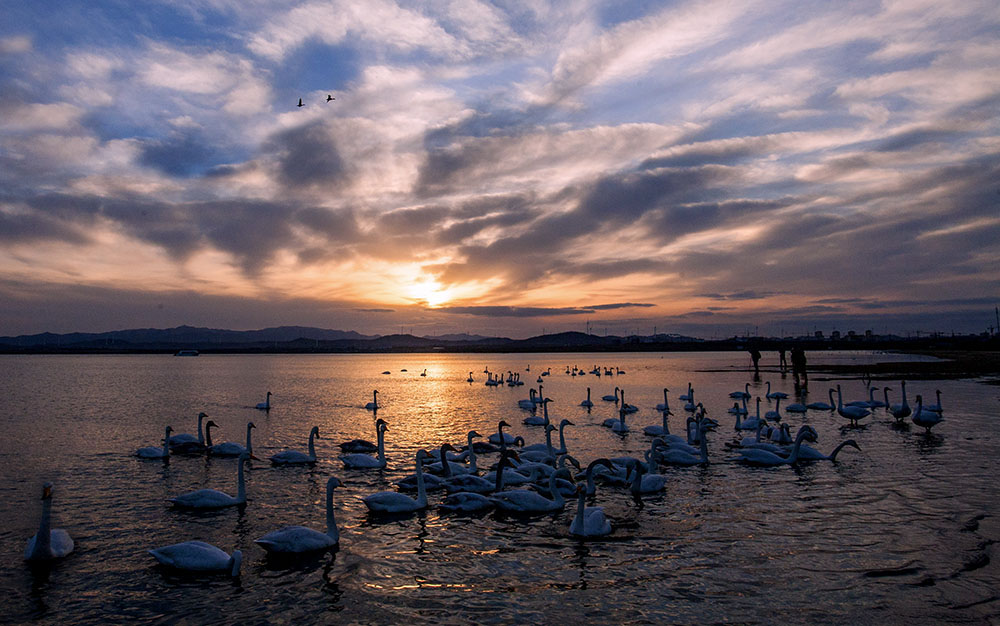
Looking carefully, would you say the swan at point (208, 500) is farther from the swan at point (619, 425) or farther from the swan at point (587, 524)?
the swan at point (619, 425)

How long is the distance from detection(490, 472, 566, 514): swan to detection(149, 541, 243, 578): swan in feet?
16.4

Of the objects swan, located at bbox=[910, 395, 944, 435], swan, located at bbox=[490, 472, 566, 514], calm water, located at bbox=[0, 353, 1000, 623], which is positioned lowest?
calm water, located at bbox=[0, 353, 1000, 623]

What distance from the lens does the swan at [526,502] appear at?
12328 mm

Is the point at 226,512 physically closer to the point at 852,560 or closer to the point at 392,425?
the point at 852,560

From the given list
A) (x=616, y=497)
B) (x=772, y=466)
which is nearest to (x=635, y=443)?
(x=772, y=466)

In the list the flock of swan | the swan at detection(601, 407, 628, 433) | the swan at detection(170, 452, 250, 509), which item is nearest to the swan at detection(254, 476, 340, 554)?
the flock of swan

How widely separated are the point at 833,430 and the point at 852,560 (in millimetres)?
14673

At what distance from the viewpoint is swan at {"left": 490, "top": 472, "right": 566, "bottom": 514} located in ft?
40.4

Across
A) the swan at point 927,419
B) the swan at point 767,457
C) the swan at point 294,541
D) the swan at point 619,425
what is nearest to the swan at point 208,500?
the swan at point 294,541

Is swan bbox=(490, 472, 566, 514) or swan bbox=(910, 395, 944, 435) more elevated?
swan bbox=(910, 395, 944, 435)

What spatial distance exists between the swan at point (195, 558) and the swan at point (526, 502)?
499cm

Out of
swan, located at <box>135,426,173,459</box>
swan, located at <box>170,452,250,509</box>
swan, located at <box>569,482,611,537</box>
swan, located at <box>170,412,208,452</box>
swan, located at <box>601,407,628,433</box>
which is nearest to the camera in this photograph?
swan, located at <box>569,482,611,537</box>

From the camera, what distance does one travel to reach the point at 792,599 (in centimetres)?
817

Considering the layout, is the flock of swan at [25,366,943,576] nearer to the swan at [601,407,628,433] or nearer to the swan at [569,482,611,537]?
the swan at [569,482,611,537]
